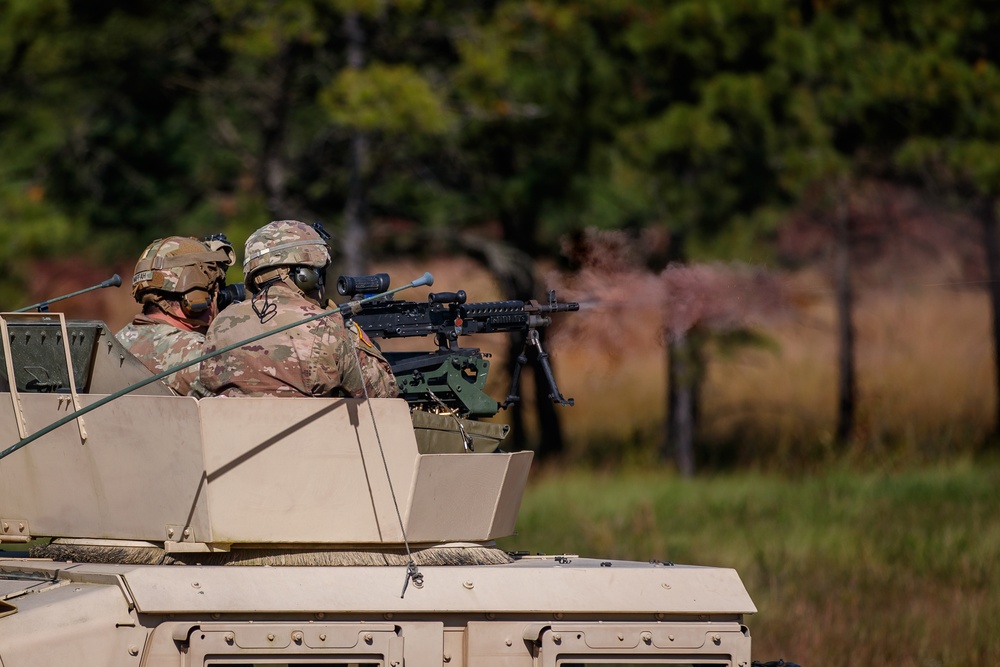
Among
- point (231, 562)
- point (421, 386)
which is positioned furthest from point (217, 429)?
point (421, 386)

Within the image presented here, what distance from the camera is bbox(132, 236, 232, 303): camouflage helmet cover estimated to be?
6.91 m

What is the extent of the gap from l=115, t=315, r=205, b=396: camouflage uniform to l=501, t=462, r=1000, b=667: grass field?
4475 mm

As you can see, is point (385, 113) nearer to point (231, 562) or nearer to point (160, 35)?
point (160, 35)

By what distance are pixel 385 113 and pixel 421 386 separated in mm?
9435

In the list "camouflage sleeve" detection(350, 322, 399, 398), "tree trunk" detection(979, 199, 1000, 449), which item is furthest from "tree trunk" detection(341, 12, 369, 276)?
"camouflage sleeve" detection(350, 322, 399, 398)

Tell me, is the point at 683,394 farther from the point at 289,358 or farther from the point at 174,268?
the point at 289,358

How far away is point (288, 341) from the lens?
18.6ft

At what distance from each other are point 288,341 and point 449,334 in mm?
1083

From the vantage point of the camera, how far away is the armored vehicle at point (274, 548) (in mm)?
5133

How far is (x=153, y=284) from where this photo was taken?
6914 mm

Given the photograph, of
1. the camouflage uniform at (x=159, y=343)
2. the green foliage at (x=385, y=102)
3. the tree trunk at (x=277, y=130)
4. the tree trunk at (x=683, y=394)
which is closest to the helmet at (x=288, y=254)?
the camouflage uniform at (x=159, y=343)

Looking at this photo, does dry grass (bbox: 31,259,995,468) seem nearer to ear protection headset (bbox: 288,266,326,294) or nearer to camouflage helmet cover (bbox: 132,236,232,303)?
camouflage helmet cover (bbox: 132,236,232,303)

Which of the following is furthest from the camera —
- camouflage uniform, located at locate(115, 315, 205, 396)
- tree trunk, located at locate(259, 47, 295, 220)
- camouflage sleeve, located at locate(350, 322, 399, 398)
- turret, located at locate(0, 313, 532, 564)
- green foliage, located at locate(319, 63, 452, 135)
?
tree trunk, located at locate(259, 47, 295, 220)

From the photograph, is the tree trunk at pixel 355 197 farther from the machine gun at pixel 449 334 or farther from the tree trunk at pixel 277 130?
the machine gun at pixel 449 334
